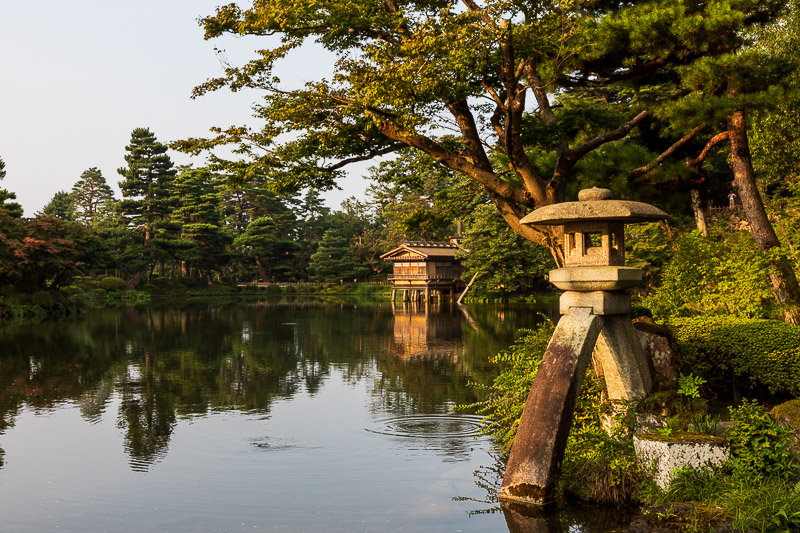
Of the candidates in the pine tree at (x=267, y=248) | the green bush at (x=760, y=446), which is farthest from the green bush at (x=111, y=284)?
the green bush at (x=760, y=446)

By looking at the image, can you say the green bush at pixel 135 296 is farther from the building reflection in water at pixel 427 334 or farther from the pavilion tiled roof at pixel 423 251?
the building reflection in water at pixel 427 334

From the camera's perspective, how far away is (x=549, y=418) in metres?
6.79

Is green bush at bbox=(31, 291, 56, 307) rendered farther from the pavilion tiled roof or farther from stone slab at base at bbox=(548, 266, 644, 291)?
stone slab at base at bbox=(548, 266, 644, 291)

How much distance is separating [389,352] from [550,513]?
1412 centimetres

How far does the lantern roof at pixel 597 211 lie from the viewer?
24.2ft

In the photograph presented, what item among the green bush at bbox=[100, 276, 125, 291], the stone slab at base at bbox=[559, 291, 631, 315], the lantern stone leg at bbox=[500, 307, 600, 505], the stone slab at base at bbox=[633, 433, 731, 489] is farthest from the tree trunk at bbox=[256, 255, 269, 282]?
the stone slab at base at bbox=[633, 433, 731, 489]

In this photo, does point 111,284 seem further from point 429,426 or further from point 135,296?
point 429,426

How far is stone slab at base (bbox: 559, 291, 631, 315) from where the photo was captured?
7262mm

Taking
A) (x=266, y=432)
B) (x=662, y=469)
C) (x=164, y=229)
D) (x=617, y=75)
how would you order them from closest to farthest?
(x=662, y=469), (x=266, y=432), (x=617, y=75), (x=164, y=229)

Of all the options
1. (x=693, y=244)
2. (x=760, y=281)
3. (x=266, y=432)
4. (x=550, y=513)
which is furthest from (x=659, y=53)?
(x=266, y=432)

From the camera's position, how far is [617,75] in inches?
504

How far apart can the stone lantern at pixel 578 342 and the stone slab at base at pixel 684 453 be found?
89 centimetres

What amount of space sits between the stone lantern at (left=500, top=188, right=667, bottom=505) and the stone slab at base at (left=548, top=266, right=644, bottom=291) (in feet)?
0.03

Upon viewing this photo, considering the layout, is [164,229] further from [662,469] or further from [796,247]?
[662,469]
